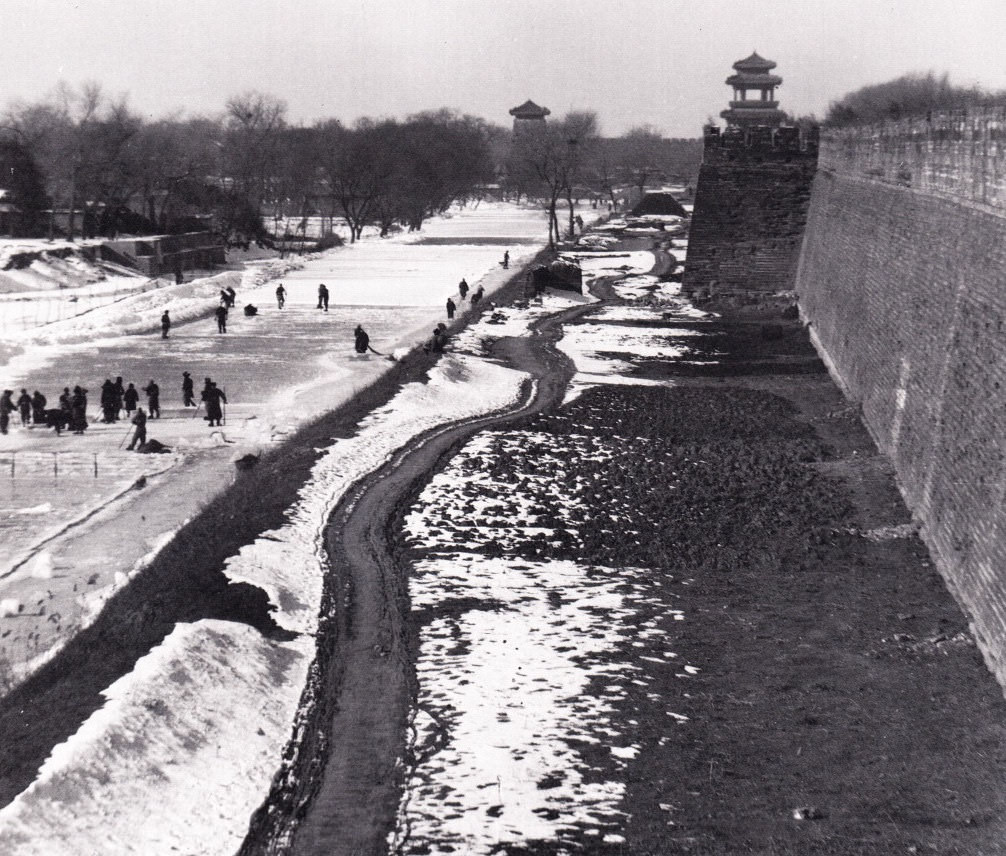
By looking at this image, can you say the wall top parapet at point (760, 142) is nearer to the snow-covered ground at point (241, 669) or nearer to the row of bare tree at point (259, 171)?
the snow-covered ground at point (241, 669)

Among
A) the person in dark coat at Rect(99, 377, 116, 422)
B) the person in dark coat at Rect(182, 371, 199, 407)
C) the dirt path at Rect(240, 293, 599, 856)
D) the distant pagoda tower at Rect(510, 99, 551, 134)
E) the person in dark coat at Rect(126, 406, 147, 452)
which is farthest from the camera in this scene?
the distant pagoda tower at Rect(510, 99, 551, 134)

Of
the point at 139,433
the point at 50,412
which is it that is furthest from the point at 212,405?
the point at 50,412

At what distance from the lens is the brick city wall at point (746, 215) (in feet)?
113

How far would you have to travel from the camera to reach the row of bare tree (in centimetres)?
5947

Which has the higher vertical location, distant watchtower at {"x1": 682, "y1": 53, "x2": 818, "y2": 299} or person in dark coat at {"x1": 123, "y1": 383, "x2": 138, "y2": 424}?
distant watchtower at {"x1": 682, "y1": 53, "x2": 818, "y2": 299}

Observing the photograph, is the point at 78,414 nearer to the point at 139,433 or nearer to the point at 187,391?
the point at 139,433

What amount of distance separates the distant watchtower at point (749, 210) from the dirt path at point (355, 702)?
67.6ft

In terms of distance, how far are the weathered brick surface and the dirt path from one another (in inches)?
811

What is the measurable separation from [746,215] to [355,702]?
90.8 feet

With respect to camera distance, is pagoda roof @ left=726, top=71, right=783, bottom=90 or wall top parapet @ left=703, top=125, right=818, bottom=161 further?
pagoda roof @ left=726, top=71, right=783, bottom=90

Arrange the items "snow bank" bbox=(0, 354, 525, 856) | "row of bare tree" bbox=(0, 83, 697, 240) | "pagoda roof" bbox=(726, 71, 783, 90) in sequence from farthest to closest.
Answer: "pagoda roof" bbox=(726, 71, 783, 90)
"row of bare tree" bbox=(0, 83, 697, 240)
"snow bank" bbox=(0, 354, 525, 856)

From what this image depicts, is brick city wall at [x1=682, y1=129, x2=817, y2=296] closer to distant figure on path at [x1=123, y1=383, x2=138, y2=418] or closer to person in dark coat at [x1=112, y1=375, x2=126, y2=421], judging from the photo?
distant figure on path at [x1=123, y1=383, x2=138, y2=418]

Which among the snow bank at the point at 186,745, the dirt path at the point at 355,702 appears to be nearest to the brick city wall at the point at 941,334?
the dirt path at the point at 355,702

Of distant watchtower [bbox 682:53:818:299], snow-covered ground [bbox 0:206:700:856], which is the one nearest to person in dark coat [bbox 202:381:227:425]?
snow-covered ground [bbox 0:206:700:856]
